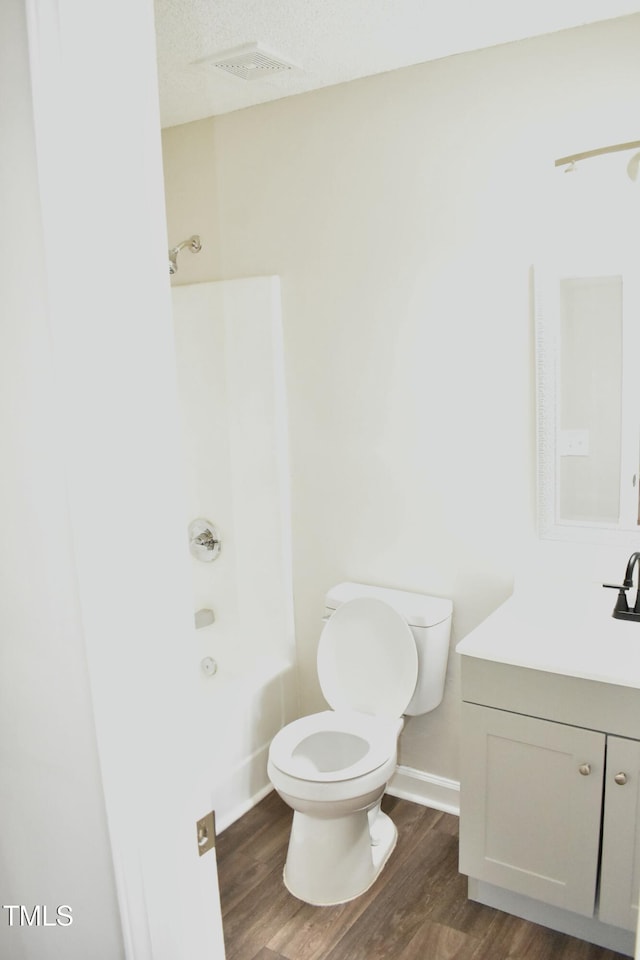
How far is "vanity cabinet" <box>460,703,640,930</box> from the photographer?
1.92 m

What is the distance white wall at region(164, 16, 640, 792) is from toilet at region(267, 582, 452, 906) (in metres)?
0.17

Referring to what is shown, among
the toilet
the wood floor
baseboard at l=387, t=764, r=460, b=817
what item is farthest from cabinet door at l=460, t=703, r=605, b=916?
baseboard at l=387, t=764, r=460, b=817

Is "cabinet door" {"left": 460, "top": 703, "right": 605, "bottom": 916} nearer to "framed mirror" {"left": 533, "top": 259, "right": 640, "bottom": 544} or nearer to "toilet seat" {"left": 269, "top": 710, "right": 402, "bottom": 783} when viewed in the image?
"toilet seat" {"left": 269, "top": 710, "right": 402, "bottom": 783}

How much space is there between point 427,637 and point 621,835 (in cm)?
83

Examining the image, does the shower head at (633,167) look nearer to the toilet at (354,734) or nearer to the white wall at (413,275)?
the white wall at (413,275)

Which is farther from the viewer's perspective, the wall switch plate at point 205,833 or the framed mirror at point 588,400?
the framed mirror at point 588,400

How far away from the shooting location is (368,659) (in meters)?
2.62

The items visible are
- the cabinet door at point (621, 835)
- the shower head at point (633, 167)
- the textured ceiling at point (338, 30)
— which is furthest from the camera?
the textured ceiling at point (338, 30)

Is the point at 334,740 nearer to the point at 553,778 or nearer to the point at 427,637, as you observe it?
the point at 427,637

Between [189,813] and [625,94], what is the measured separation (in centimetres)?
215

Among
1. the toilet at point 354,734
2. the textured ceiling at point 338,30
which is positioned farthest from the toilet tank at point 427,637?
the textured ceiling at point 338,30

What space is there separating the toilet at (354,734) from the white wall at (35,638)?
3.41 ft

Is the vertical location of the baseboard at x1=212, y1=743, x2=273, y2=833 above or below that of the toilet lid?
below

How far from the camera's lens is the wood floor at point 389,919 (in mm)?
2088
